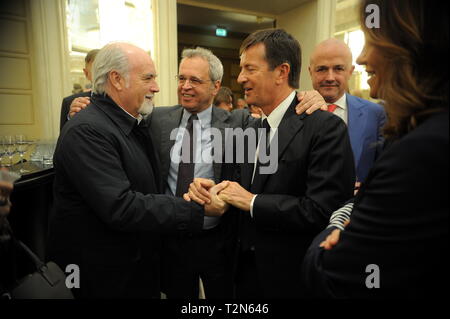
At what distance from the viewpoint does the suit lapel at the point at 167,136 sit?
2.00 meters

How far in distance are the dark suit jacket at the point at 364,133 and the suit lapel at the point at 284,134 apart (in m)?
0.75

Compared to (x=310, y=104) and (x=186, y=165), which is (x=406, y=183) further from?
(x=186, y=165)

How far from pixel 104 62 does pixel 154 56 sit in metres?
3.23

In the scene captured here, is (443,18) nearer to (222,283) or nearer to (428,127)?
(428,127)

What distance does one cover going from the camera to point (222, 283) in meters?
1.96

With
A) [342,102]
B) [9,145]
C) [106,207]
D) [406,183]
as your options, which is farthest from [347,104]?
[9,145]

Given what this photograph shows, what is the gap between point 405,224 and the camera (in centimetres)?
70

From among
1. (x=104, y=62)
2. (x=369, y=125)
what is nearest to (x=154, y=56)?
(x=104, y=62)

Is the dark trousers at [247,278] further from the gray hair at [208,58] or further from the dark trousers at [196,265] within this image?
the gray hair at [208,58]

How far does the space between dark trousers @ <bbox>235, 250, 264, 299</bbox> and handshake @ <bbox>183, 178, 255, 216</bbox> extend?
12.5 inches

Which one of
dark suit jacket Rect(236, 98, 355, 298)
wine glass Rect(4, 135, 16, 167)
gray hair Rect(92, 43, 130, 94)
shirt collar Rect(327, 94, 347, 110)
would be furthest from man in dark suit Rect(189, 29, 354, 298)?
wine glass Rect(4, 135, 16, 167)

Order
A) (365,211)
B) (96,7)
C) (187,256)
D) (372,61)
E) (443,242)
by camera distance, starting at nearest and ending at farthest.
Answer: (443,242) → (365,211) → (372,61) → (187,256) → (96,7)

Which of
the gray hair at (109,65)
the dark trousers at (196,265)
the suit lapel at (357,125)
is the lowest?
the dark trousers at (196,265)

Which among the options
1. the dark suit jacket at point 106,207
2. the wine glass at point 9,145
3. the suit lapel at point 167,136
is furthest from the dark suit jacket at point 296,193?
the wine glass at point 9,145
